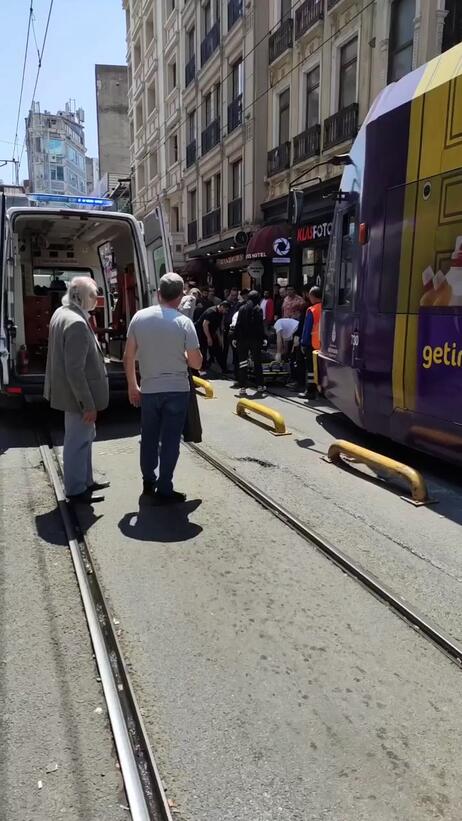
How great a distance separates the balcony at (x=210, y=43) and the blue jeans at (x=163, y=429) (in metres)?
23.4

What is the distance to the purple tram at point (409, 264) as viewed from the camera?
504cm

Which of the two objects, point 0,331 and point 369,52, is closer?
point 0,331

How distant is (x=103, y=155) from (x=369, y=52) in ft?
151

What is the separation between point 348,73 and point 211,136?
10.6 m

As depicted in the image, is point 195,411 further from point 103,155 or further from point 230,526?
point 103,155

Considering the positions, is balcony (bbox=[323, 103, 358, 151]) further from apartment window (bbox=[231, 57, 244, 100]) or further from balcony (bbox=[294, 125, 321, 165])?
apartment window (bbox=[231, 57, 244, 100])

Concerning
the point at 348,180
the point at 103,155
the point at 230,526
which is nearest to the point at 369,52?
the point at 348,180

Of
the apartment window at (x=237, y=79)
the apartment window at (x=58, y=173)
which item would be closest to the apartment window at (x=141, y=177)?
the apartment window at (x=237, y=79)

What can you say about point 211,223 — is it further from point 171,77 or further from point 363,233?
point 363,233

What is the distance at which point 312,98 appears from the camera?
1752 centimetres

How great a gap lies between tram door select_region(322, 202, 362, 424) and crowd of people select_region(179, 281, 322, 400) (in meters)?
1.89

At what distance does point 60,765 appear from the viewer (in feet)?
7.50

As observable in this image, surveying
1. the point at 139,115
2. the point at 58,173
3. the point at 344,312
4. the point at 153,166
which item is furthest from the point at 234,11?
the point at 58,173

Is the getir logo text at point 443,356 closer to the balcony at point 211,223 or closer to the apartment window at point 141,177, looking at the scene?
the balcony at point 211,223
